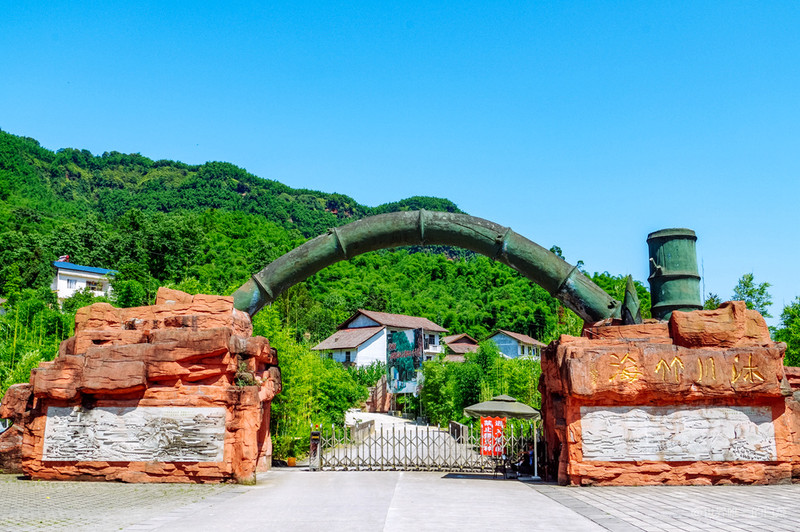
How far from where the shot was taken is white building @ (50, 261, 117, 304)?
56406 millimetres

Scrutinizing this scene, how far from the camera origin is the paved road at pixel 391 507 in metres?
8.15

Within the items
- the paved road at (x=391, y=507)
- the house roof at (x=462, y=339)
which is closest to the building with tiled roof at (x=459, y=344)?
the house roof at (x=462, y=339)

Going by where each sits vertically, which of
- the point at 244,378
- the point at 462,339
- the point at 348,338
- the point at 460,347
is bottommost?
the point at 244,378

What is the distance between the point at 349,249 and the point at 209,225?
201 ft

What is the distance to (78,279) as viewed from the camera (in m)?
58.2

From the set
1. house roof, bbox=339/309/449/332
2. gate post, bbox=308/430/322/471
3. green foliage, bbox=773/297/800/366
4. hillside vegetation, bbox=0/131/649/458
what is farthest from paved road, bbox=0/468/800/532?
house roof, bbox=339/309/449/332

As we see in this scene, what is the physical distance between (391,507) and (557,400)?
4953 mm

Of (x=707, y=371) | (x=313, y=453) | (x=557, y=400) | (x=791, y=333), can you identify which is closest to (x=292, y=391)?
(x=313, y=453)

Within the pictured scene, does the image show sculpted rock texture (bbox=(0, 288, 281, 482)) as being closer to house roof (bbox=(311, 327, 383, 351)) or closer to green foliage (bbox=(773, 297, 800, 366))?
green foliage (bbox=(773, 297, 800, 366))

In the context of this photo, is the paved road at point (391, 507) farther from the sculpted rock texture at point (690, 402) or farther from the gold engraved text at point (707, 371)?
the gold engraved text at point (707, 371)

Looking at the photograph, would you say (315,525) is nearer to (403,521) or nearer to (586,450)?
(403,521)

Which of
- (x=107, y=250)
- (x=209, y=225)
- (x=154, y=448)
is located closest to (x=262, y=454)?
(x=154, y=448)

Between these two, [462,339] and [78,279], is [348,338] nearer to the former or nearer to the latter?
[462,339]

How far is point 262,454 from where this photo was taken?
15.3 m
